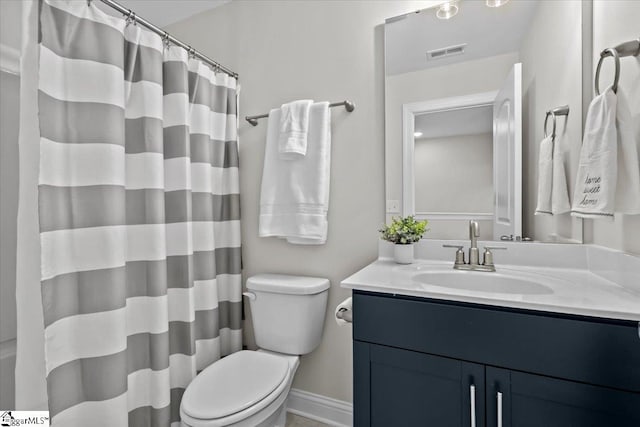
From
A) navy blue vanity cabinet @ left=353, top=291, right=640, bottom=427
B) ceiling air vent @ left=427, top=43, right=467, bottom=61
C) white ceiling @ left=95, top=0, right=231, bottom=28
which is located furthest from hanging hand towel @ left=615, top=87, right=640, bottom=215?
white ceiling @ left=95, top=0, right=231, bottom=28

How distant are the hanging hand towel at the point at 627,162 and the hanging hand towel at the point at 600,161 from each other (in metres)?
0.02

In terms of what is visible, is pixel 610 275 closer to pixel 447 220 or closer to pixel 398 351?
pixel 447 220

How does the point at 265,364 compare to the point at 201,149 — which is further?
the point at 201,149

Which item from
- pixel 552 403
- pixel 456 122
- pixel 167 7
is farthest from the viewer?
pixel 167 7

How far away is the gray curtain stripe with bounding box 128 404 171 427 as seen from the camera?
49.1 inches

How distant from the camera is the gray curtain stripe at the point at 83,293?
981 millimetres

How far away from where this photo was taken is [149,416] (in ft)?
4.18

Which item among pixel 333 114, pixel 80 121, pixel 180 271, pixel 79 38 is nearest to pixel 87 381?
pixel 180 271

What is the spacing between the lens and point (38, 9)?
981 mm

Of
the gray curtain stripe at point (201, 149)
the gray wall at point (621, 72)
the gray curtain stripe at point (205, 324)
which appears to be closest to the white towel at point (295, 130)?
the gray curtain stripe at point (201, 149)

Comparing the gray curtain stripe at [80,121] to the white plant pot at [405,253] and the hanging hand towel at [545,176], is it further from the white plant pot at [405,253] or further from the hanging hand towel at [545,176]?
the hanging hand towel at [545,176]

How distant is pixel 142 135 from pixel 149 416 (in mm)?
1192

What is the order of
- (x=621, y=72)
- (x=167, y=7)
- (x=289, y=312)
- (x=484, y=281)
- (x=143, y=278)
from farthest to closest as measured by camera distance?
(x=167, y=7)
(x=289, y=312)
(x=143, y=278)
(x=484, y=281)
(x=621, y=72)

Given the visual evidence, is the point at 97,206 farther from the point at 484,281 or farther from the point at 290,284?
the point at 484,281
